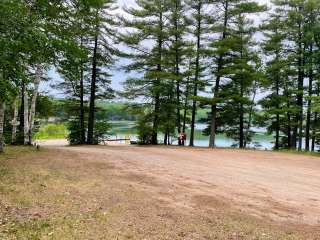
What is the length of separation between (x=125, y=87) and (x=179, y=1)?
726 cm

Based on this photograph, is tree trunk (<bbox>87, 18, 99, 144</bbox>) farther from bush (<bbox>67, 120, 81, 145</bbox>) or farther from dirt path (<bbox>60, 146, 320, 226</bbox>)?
dirt path (<bbox>60, 146, 320, 226</bbox>)

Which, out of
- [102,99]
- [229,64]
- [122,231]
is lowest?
[122,231]

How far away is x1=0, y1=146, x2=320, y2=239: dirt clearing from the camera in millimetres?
7598

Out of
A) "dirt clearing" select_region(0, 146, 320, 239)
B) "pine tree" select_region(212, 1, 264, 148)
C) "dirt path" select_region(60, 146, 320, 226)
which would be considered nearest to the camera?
"dirt clearing" select_region(0, 146, 320, 239)

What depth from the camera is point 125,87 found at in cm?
3167

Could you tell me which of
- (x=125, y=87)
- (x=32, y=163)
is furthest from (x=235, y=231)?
(x=125, y=87)

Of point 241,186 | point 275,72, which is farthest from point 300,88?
point 241,186

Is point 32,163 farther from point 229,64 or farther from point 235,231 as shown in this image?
point 229,64

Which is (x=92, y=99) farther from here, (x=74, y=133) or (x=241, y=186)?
(x=241, y=186)

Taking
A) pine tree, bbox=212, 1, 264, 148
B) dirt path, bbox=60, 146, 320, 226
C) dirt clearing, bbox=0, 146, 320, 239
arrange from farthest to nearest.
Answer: pine tree, bbox=212, 1, 264, 148 < dirt path, bbox=60, 146, 320, 226 < dirt clearing, bbox=0, 146, 320, 239

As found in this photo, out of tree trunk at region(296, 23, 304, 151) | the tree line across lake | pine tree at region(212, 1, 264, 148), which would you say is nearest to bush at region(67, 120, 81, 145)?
the tree line across lake

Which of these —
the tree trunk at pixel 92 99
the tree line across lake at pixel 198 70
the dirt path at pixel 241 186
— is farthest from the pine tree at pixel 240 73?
the dirt path at pixel 241 186

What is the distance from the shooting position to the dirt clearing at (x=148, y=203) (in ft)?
24.9

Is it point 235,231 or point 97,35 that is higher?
point 97,35
